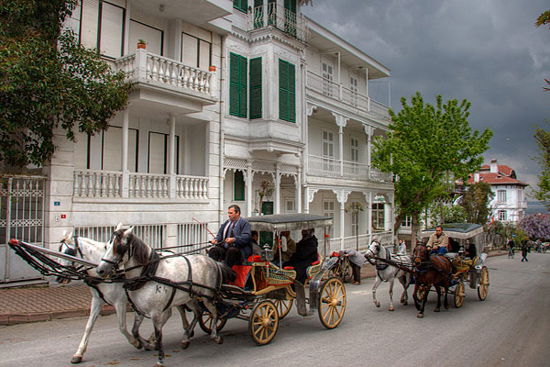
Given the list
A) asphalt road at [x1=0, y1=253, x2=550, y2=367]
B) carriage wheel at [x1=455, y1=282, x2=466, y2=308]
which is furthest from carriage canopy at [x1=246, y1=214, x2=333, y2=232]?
Result: carriage wheel at [x1=455, y1=282, x2=466, y2=308]

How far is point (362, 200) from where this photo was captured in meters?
29.6

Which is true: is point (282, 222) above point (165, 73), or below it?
below

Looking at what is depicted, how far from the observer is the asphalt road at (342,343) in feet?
20.9

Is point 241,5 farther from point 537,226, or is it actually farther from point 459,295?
→ point 537,226

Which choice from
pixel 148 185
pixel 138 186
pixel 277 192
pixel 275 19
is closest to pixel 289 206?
pixel 277 192

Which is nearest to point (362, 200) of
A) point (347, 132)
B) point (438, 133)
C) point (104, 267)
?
point (347, 132)

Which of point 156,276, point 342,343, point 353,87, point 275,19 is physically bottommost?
point 342,343

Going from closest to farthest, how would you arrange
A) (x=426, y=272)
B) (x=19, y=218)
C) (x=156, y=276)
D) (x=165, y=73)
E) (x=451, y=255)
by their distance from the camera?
(x=156, y=276) → (x=426, y=272) → (x=451, y=255) → (x=19, y=218) → (x=165, y=73)

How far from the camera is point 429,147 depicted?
74.3 ft

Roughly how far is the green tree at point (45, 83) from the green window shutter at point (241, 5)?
293 inches

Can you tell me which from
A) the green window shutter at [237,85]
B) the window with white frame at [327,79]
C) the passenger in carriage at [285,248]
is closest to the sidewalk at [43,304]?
the passenger in carriage at [285,248]

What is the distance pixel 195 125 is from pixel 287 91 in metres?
4.52

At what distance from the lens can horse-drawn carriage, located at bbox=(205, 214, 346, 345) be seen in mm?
7145

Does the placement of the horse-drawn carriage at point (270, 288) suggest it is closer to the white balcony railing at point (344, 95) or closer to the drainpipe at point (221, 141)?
the drainpipe at point (221, 141)
